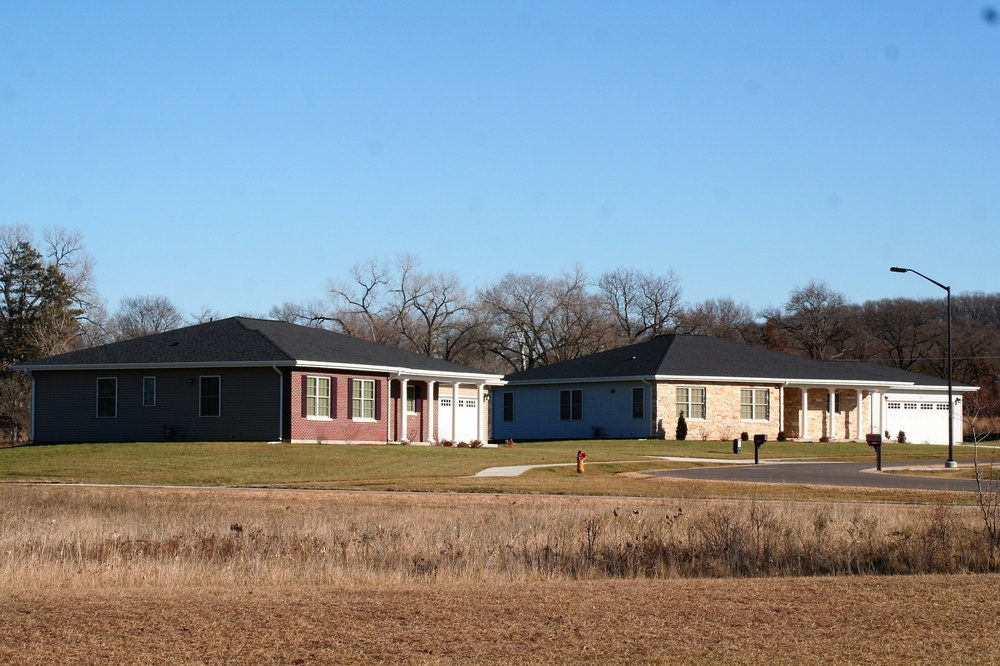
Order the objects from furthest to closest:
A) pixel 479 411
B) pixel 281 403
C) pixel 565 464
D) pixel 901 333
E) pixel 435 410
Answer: pixel 901 333
pixel 479 411
pixel 435 410
pixel 281 403
pixel 565 464

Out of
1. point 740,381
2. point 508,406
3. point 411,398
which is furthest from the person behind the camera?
point 508,406

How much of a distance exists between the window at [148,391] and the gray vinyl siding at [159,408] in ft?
0.38

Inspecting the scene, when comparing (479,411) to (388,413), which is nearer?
(388,413)

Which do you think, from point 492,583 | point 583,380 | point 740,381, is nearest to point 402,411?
point 583,380

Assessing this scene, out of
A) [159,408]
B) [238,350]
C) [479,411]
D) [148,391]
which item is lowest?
[479,411]

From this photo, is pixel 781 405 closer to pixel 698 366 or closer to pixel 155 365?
pixel 698 366

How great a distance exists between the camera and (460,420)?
156 ft

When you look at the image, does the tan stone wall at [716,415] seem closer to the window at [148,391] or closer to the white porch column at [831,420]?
the white porch column at [831,420]


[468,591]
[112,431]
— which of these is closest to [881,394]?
[112,431]

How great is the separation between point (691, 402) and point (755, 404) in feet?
11.3

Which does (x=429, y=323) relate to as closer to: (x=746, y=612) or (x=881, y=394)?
(x=881, y=394)

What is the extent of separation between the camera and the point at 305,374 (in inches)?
1532

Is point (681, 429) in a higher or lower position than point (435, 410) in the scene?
lower

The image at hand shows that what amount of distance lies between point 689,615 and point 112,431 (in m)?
33.8
